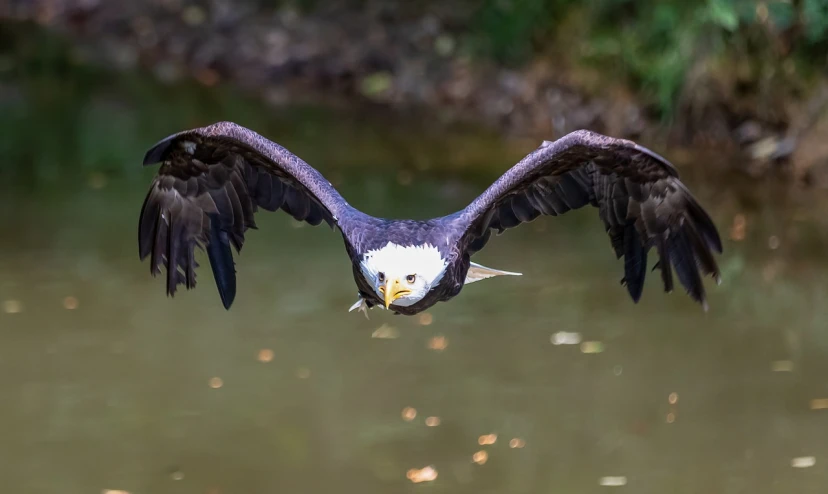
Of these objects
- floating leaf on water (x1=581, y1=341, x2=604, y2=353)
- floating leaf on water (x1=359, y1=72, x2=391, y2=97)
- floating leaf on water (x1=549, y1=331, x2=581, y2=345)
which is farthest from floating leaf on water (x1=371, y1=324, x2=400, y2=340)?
floating leaf on water (x1=359, y1=72, x2=391, y2=97)

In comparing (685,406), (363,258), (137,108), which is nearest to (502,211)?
(363,258)

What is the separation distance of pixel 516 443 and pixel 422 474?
1.69 ft

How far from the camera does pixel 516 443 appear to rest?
5340 millimetres

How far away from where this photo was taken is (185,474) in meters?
5.09

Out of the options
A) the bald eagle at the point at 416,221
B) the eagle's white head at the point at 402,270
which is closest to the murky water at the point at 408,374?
the bald eagle at the point at 416,221

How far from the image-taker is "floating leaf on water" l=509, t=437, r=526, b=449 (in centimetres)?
532

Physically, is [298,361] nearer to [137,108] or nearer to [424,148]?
[424,148]

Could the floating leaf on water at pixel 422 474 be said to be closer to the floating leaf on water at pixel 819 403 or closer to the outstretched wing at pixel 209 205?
the outstretched wing at pixel 209 205

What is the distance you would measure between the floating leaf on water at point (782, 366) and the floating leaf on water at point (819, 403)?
342 millimetres

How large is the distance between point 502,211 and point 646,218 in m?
0.61

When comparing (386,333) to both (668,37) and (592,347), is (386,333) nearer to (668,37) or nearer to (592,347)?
(592,347)

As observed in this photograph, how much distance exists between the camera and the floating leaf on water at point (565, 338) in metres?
6.38

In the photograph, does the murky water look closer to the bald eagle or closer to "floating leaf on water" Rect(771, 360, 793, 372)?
"floating leaf on water" Rect(771, 360, 793, 372)

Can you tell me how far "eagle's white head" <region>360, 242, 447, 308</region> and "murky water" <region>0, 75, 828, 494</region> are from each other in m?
1.14
